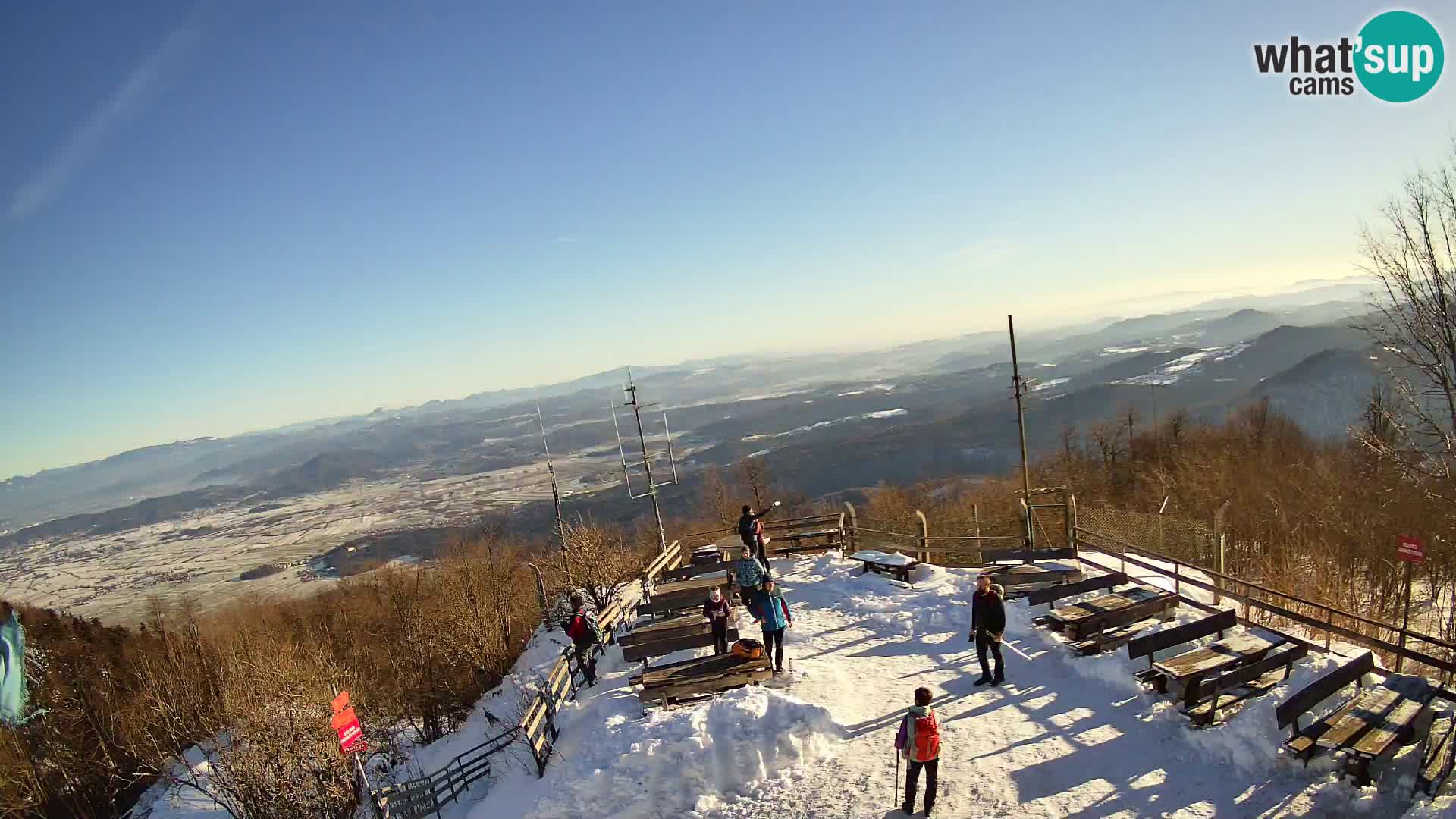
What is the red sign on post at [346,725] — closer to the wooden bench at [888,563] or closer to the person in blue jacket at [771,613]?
the person in blue jacket at [771,613]

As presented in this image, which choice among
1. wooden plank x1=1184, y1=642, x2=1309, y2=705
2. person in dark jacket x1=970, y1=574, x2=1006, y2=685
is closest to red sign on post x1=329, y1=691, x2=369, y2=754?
person in dark jacket x1=970, y1=574, x2=1006, y2=685

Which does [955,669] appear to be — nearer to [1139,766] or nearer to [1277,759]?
[1139,766]

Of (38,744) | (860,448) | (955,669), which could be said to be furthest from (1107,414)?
(38,744)

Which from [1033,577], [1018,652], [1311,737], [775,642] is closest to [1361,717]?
[1311,737]

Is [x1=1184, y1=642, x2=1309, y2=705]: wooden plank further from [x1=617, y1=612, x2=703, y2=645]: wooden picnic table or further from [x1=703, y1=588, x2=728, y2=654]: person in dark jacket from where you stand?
[x1=617, y1=612, x2=703, y2=645]: wooden picnic table

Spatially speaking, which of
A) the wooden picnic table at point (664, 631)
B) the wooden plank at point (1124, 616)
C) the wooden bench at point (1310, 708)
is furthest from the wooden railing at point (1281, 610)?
the wooden picnic table at point (664, 631)

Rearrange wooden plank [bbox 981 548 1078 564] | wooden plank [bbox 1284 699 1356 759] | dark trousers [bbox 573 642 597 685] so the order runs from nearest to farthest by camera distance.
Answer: wooden plank [bbox 1284 699 1356 759], dark trousers [bbox 573 642 597 685], wooden plank [bbox 981 548 1078 564]

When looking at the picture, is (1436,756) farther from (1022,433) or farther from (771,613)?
(1022,433)
